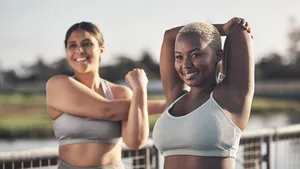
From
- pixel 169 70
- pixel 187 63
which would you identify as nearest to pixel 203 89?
pixel 187 63

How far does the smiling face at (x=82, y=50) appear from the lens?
118 inches

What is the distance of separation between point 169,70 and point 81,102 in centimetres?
57

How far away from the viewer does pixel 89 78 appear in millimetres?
3064

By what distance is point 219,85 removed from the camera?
2336mm

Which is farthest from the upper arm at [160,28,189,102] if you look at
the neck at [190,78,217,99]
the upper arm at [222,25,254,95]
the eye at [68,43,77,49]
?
the eye at [68,43,77,49]

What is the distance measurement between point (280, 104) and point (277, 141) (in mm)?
39705

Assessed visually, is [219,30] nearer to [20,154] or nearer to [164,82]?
[164,82]

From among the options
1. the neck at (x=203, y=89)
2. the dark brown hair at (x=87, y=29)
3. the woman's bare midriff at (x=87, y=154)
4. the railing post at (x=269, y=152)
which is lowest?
the railing post at (x=269, y=152)

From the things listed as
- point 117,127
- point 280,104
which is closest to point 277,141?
point 117,127

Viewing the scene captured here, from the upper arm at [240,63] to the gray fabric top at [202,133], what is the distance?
104mm

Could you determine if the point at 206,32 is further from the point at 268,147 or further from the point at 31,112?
the point at 31,112

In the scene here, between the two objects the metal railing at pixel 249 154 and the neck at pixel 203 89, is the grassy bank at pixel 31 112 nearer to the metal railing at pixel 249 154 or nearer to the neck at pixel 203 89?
the metal railing at pixel 249 154

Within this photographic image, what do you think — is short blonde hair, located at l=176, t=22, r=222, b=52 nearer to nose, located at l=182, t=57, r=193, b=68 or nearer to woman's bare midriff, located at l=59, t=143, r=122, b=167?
nose, located at l=182, t=57, r=193, b=68

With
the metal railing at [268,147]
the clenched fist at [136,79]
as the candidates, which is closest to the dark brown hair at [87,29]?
the clenched fist at [136,79]
